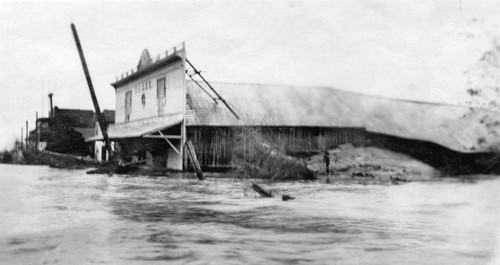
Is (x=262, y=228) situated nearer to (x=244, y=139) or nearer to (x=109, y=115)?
(x=244, y=139)


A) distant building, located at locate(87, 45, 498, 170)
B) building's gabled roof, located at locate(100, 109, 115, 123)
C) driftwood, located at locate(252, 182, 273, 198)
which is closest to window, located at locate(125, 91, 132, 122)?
distant building, located at locate(87, 45, 498, 170)

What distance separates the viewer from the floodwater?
15.3 ft

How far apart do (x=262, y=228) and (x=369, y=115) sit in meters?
3.20

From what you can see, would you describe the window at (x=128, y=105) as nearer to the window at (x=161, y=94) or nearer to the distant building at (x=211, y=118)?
the distant building at (x=211, y=118)

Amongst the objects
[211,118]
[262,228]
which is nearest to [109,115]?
[211,118]

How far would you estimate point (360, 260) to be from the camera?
4535 mm

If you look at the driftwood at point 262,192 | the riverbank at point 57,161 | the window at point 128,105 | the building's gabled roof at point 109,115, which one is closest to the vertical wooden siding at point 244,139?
the window at point 128,105

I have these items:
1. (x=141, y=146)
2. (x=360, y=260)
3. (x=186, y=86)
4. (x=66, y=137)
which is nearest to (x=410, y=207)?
(x=360, y=260)

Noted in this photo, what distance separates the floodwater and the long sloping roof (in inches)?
25.5

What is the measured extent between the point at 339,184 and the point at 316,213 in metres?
4.72

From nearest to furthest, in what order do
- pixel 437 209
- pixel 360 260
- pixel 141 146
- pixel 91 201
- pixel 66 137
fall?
pixel 360 260, pixel 437 209, pixel 91 201, pixel 141 146, pixel 66 137

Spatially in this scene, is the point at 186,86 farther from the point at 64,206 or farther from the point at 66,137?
the point at 66,137

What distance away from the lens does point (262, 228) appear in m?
6.07

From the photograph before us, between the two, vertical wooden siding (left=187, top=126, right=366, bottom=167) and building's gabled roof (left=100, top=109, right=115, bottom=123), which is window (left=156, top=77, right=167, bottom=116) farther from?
building's gabled roof (left=100, top=109, right=115, bottom=123)
